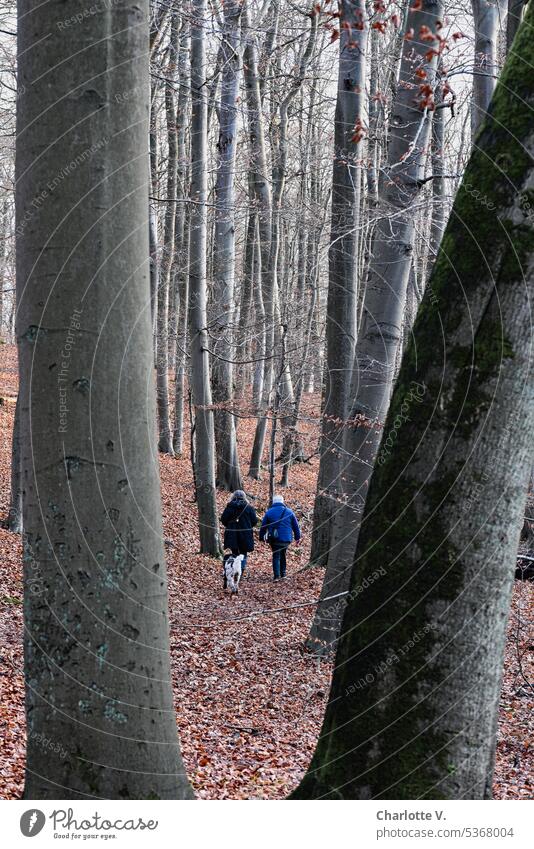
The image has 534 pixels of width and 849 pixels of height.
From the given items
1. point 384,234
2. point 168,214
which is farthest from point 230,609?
point 168,214

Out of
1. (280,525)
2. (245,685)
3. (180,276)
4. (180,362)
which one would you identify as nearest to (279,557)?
(280,525)

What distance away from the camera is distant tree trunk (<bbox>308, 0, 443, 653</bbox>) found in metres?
7.92

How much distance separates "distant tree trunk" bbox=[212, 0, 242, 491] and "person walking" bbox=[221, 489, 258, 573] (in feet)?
7.10

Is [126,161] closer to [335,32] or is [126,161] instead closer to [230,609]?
[335,32]

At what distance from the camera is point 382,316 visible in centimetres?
829

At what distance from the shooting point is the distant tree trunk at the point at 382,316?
792 cm

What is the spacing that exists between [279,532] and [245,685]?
544 cm

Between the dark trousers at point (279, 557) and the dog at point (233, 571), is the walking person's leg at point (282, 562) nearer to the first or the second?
the dark trousers at point (279, 557)

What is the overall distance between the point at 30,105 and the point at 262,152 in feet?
50.8

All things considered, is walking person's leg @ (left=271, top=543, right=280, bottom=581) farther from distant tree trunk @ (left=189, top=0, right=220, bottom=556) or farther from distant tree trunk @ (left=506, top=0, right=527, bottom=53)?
distant tree trunk @ (left=506, top=0, right=527, bottom=53)

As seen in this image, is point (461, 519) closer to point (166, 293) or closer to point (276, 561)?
point (276, 561)

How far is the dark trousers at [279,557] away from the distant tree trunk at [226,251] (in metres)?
2.95

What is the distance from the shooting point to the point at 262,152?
1798 centimetres

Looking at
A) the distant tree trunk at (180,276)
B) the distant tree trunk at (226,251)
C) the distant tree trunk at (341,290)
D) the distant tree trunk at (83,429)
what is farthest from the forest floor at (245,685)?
the distant tree trunk at (180,276)
